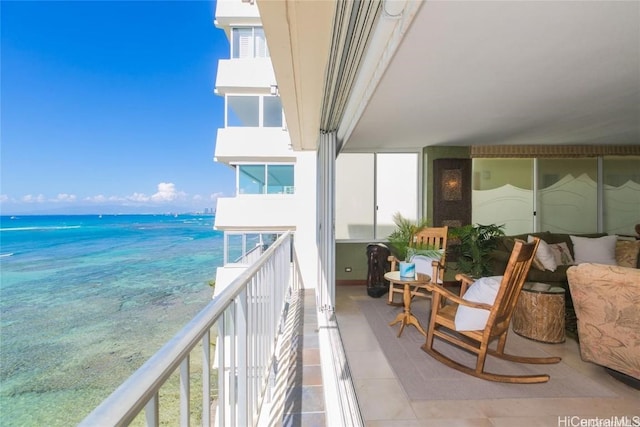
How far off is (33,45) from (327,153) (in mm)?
24236

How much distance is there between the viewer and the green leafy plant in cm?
410

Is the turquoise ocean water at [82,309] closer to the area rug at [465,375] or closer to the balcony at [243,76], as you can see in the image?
the area rug at [465,375]

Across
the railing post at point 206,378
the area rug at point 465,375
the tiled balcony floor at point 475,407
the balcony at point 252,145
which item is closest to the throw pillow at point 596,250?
the area rug at point 465,375

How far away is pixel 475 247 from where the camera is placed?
4.27 meters

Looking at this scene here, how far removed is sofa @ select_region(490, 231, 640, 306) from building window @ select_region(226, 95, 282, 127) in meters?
5.83

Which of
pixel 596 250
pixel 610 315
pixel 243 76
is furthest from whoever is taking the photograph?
pixel 243 76

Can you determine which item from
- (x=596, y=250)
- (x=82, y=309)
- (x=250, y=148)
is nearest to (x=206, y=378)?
(x=596, y=250)

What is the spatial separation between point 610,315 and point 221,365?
2.69 metres

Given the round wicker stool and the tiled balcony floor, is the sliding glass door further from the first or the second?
the tiled balcony floor

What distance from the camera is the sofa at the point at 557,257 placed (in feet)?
12.2

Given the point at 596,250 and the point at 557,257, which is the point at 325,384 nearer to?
the point at 557,257

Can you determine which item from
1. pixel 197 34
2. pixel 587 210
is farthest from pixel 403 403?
pixel 197 34

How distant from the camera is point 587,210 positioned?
497 centimetres

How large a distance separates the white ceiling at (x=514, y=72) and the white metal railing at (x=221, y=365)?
5.49ft
